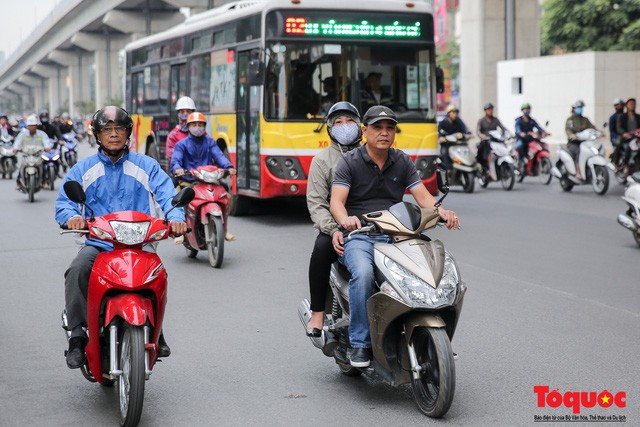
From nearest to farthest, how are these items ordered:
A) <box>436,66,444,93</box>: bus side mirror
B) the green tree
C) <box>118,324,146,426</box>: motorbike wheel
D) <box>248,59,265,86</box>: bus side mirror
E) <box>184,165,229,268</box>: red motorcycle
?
<box>118,324,146,426</box>: motorbike wheel → <box>184,165,229,268</box>: red motorcycle → <box>248,59,265,86</box>: bus side mirror → <box>436,66,444,93</box>: bus side mirror → the green tree

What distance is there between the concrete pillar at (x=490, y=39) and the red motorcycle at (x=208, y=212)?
23.9 m

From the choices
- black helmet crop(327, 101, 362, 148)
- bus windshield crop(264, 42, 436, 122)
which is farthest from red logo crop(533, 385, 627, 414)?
bus windshield crop(264, 42, 436, 122)

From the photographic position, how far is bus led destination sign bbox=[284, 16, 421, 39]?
47.4 feet

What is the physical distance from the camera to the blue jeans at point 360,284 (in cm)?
543

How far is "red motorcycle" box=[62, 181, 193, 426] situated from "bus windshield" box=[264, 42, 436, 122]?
9.14m

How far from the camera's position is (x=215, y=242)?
1086 centimetres

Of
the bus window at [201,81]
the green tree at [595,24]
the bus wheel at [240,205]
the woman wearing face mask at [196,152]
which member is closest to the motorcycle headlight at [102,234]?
the woman wearing face mask at [196,152]

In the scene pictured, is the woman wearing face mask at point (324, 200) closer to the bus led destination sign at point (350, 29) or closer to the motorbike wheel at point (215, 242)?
the motorbike wheel at point (215, 242)

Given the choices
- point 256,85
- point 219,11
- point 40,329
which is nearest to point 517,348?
point 40,329

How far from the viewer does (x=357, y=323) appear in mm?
5512

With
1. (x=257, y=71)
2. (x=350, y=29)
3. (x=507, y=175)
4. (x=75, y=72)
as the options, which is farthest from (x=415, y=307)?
(x=75, y=72)

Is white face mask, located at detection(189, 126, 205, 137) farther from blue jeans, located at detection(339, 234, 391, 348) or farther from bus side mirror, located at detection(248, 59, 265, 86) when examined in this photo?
blue jeans, located at detection(339, 234, 391, 348)

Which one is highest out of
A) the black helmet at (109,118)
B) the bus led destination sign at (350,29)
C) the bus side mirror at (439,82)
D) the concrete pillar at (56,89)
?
the concrete pillar at (56,89)

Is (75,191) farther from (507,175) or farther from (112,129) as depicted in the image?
(507,175)
